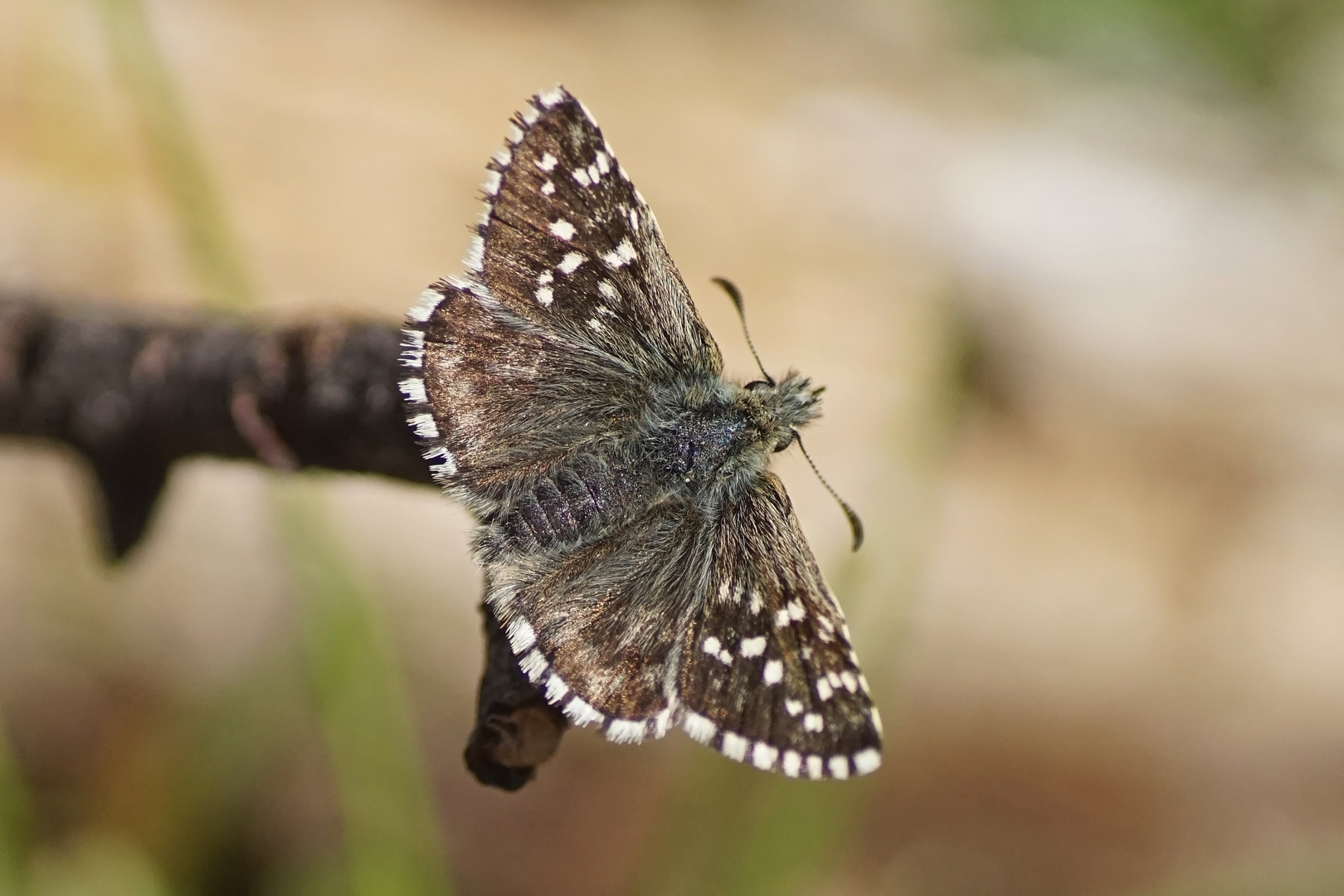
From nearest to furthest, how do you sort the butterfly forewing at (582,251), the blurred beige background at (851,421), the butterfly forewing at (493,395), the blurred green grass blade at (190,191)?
the butterfly forewing at (493,395) → the butterfly forewing at (582,251) → the blurred green grass blade at (190,191) → the blurred beige background at (851,421)

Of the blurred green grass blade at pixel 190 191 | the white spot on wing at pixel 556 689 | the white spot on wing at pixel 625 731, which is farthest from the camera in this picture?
the blurred green grass blade at pixel 190 191

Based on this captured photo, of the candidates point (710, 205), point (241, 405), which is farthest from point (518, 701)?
point (710, 205)

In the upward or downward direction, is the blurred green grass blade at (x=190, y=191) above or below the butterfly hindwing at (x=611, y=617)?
above

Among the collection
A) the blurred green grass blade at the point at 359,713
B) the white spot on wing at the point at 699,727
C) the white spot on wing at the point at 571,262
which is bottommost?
the blurred green grass blade at the point at 359,713

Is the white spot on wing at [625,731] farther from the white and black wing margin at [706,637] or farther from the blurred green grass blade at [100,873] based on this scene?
the blurred green grass blade at [100,873]

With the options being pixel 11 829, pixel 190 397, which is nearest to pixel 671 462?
pixel 190 397

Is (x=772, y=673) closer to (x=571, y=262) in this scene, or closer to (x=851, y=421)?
(x=571, y=262)

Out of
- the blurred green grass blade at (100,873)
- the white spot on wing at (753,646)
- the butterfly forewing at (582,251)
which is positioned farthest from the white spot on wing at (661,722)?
the blurred green grass blade at (100,873)

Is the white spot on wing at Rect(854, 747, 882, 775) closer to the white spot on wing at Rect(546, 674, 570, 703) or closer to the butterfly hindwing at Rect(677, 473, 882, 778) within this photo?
the butterfly hindwing at Rect(677, 473, 882, 778)
